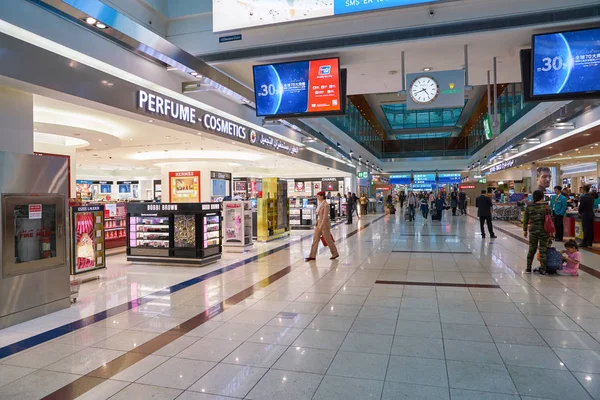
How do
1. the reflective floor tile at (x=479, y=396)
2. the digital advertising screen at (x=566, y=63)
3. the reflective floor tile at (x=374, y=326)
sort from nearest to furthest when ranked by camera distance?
the reflective floor tile at (x=479, y=396), the reflective floor tile at (x=374, y=326), the digital advertising screen at (x=566, y=63)

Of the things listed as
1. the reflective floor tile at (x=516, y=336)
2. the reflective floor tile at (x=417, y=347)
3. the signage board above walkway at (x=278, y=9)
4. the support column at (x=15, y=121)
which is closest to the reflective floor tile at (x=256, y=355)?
the reflective floor tile at (x=417, y=347)

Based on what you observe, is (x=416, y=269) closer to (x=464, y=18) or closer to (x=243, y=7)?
(x=464, y=18)

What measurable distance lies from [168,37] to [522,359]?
655 centimetres

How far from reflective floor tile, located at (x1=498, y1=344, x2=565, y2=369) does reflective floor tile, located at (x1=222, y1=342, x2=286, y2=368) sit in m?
1.97

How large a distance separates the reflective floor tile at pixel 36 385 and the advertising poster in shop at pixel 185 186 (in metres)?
17.2

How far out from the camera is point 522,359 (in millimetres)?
3451

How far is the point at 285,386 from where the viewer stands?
3041 millimetres

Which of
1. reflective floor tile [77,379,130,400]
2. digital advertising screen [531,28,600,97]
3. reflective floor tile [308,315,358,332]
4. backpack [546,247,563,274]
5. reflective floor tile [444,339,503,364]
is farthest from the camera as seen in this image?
backpack [546,247,563,274]

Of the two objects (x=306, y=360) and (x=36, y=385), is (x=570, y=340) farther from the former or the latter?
(x=36, y=385)

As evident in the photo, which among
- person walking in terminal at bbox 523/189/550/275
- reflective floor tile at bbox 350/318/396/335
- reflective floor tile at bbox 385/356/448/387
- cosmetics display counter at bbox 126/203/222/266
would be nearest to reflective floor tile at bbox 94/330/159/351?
reflective floor tile at bbox 350/318/396/335

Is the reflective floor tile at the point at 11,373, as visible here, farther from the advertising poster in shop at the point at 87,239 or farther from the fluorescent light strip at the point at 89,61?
the fluorescent light strip at the point at 89,61

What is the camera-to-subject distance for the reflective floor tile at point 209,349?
363cm

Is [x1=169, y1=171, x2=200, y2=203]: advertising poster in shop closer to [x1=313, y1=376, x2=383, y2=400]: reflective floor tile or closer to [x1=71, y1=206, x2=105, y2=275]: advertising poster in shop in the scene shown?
[x1=71, y1=206, x2=105, y2=275]: advertising poster in shop

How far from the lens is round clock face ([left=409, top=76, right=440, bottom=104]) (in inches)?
245
